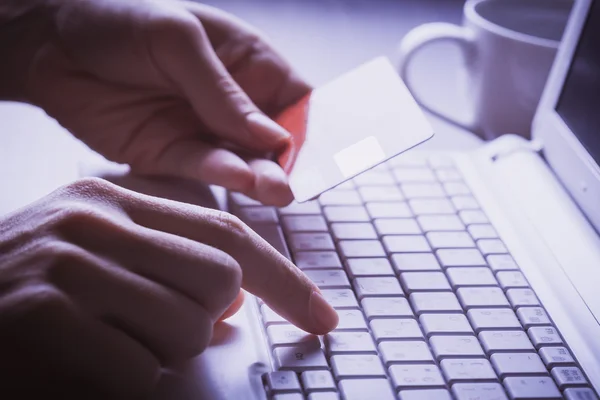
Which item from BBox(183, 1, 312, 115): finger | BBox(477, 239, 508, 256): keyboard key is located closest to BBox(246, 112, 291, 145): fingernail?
BBox(183, 1, 312, 115): finger

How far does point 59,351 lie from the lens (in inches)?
14.3

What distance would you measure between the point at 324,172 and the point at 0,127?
395mm

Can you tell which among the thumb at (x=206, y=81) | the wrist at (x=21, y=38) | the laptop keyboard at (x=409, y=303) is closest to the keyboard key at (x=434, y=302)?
the laptop keyboard at (x=409, y=303)

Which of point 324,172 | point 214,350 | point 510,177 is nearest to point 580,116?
point 510,177

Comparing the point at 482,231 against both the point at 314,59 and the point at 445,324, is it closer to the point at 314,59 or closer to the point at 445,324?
the point at 445,324

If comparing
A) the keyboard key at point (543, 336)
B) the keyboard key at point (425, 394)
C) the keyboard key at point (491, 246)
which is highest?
the keyboard key at point (543, 336)

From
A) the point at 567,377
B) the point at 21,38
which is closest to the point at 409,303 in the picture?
the point at 567,377

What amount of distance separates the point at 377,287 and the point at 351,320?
0.05 meters

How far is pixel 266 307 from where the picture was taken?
49 centimetres

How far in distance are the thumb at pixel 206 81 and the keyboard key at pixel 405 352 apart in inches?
9.6

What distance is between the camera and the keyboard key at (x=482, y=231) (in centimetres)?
58

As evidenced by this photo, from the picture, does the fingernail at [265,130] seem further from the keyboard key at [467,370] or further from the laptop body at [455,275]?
the keyboard key at [467,370]

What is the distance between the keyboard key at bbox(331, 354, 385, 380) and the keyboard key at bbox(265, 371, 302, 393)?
1.1 inches

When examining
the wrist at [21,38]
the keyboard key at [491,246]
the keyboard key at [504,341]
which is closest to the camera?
the keyboard key at [504,341]
